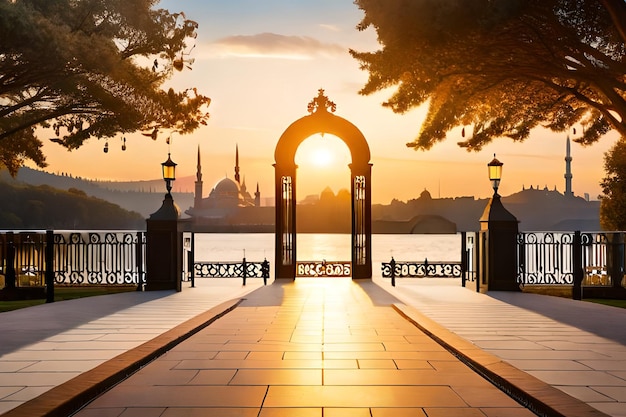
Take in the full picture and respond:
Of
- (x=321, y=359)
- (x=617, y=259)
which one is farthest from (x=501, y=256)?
(x=321, y=359)

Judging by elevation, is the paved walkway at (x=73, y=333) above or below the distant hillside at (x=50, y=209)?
below

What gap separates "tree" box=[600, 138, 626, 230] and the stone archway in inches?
411

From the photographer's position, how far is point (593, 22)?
12.9 meters

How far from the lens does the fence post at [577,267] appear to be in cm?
1495

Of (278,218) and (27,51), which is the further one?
(278,218)

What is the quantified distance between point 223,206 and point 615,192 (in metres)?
163

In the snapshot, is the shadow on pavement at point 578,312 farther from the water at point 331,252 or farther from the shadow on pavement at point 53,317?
the water at point 331,252

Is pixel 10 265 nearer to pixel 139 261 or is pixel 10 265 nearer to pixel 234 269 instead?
pixel 139 261

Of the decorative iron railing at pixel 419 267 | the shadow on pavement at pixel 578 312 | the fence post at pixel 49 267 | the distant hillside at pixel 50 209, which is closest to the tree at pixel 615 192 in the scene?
the decorative iron railing at pixel 419 267

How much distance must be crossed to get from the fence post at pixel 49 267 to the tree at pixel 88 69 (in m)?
4.22

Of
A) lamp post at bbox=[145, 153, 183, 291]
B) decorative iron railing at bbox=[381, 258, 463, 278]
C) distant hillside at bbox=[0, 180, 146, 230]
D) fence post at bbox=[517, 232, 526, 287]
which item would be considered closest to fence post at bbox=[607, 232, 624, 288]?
fence post at bbox=[517, 232, 526, 287]

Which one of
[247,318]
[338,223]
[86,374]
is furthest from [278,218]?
[338,223]

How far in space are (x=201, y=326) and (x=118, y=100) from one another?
1054 centimetres

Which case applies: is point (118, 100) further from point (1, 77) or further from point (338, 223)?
point (338, 223)
